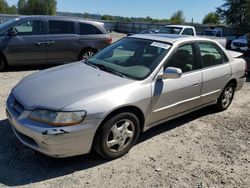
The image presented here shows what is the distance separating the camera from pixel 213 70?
5.40m

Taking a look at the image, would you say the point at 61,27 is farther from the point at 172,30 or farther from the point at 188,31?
the point at 188,31

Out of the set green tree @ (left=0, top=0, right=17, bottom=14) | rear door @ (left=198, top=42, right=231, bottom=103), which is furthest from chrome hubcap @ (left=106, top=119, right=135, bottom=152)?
green tree @ (left=0, top=0, right=17, bottom=14)

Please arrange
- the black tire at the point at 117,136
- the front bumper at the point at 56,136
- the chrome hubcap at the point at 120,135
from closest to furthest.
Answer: the front bumper at the point at 56,136
the black tire at the point at 117,136
the chrome hubcap at the point at 120,135

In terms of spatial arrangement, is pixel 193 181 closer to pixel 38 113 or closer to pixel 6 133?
pixel 38 113

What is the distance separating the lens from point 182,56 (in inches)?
191

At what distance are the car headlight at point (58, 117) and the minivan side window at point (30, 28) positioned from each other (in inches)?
238

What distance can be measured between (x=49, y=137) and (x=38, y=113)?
322 mm

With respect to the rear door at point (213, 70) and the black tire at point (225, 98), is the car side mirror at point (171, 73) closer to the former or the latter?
the rear door at point (213, 70)

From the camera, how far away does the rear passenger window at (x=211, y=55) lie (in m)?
5.30

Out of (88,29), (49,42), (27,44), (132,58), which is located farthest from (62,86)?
(88,29)

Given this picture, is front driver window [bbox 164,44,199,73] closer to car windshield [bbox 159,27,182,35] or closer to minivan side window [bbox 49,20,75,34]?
minivan side window [bbox 49,20,75,34]

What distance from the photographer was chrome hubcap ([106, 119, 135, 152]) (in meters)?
3.88

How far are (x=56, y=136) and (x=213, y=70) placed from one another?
3163mm

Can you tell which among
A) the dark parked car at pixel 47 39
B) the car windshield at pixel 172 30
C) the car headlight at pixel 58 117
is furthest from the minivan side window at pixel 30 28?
the car windshield at pixel 172 30
